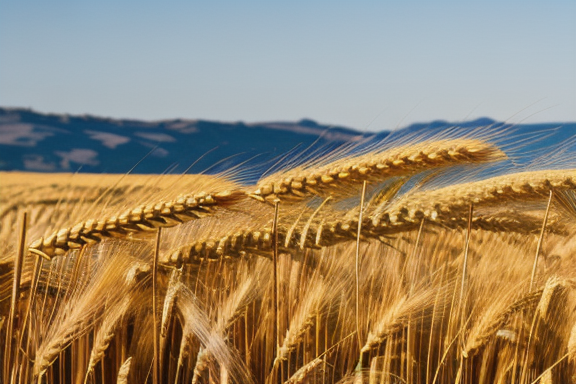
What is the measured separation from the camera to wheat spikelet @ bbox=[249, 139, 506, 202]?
1407 mm

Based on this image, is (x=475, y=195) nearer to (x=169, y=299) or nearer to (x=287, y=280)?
(x=287, y=280)

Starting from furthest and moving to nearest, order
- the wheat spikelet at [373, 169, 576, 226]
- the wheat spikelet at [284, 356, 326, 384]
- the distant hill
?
the distant hill, the wheat spikelet at [373, 169, 576, 226], the wheat spikelet at [284, 356, 326, 384]

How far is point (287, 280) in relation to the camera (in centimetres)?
148

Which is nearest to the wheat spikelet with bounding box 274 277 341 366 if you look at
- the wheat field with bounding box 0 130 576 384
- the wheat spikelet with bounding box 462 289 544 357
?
the wheat field with bounding box 0 130 576 384

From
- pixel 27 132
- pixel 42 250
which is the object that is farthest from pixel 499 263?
pixel 27 132

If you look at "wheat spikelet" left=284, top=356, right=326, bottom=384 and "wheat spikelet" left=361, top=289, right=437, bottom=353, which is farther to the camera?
"wheat spikelet" left=361, top=289, right=437, bottom=353

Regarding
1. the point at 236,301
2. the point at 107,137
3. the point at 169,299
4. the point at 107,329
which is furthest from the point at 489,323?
the point at 107,137

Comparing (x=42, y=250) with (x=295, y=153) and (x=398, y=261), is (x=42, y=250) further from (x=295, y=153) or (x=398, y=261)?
(x=398, y=261)

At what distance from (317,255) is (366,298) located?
16 cm

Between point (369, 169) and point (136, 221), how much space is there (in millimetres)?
543

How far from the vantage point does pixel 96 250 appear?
53.8 inches

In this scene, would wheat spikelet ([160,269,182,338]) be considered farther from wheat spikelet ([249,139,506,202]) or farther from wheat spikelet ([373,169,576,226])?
wheat spikelet ([373,169,576,226])

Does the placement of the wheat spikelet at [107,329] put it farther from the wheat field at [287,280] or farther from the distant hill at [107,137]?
the distant hill at [107,137]

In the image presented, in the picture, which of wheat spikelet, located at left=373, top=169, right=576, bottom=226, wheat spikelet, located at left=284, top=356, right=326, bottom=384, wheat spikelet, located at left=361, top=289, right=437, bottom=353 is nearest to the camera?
wheat spikelet, located at left=284, top=356, right=326, bottom=384
